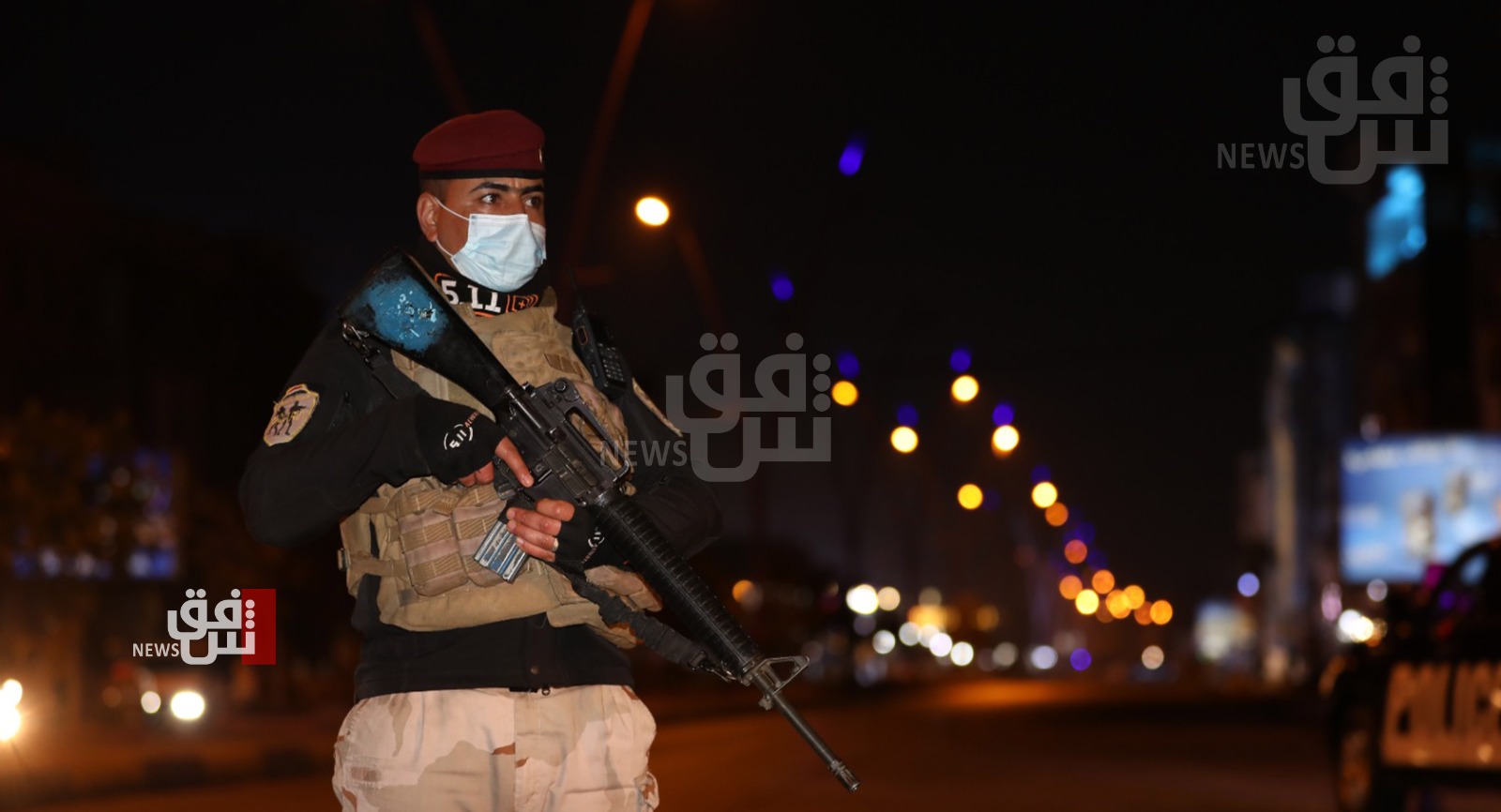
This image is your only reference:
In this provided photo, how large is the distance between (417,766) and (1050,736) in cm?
2439

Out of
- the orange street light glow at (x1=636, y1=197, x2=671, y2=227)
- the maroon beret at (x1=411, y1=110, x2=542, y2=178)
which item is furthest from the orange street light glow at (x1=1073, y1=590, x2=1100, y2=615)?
the maroon beret at (x1=411, y1=110, x2=542, y2=178)

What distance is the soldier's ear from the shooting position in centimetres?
411

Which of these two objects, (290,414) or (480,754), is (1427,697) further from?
(290,414)

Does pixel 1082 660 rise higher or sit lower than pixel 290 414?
lower

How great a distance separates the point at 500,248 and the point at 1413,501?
182 feet

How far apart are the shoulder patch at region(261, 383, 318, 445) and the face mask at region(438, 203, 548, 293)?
40 cm

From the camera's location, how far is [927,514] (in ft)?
226

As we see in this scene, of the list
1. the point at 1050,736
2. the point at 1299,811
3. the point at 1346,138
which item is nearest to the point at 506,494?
the point at 1299,811

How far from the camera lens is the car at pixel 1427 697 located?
12.5 m

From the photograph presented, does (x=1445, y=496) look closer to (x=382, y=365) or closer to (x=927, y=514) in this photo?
(x=927, y=514)

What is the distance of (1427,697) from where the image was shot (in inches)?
520

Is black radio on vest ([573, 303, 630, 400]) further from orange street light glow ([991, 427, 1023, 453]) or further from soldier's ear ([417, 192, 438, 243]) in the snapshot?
orange street light glow ([991, 427, 1023, 453])

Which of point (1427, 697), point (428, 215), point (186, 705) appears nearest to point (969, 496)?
point (186, 705)

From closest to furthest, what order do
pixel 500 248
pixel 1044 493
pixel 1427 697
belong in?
1. pixel 500 248
2. pixel 1427 697
3. pixel 1044 493
